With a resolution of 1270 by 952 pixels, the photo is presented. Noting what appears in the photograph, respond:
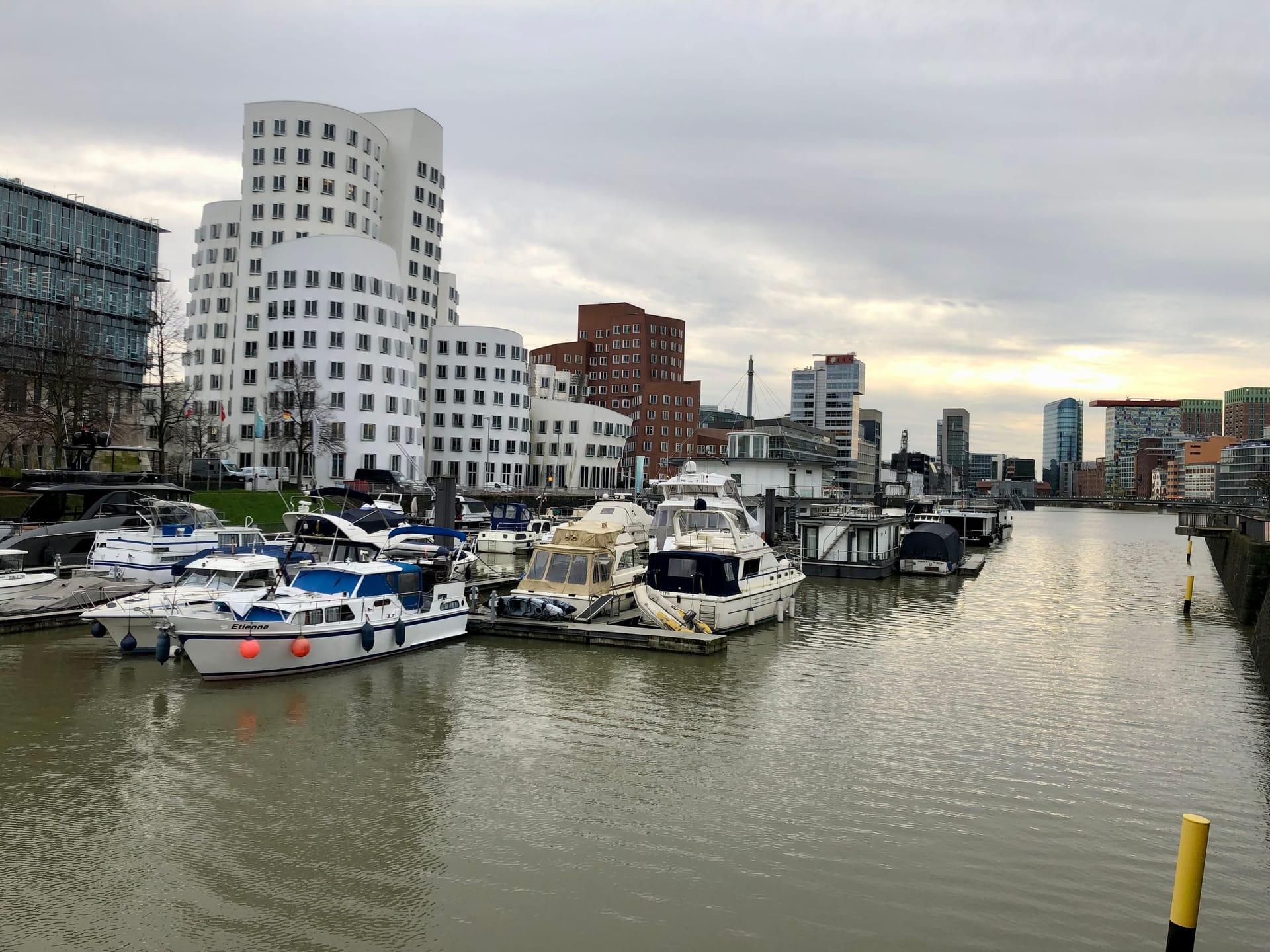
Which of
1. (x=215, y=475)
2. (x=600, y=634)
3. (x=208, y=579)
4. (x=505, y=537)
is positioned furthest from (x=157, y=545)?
(x=215, y=475)

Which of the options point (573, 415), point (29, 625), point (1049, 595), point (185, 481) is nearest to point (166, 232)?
point (573, 415)

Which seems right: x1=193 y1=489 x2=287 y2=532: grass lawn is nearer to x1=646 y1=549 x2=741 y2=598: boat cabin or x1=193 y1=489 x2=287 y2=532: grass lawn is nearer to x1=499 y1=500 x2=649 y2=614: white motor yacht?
x1=499 y1=500 x2=649 y2=614: white motor yacht

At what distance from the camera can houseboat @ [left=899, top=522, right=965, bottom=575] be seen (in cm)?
5162

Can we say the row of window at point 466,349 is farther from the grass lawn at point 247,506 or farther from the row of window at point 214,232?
the grass lawn at point 247,506

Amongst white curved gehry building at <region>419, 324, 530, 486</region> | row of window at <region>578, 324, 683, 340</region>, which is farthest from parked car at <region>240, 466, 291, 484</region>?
row of window at <region>578, 324, 683, 340</region>

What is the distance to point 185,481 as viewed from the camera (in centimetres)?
6250

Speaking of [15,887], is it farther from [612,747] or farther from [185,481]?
[185,481]

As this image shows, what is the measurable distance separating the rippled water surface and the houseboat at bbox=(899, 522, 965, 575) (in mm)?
25474

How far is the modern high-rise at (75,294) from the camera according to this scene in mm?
64250

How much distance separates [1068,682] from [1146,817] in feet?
34.3

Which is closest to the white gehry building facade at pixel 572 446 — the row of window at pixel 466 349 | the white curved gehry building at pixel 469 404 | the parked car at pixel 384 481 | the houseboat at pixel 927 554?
the white curved gehry building at pixel 469 404

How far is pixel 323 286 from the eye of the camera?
7912 cm

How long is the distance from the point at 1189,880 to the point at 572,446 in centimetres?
10687

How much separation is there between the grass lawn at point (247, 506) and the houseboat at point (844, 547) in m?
31.7
